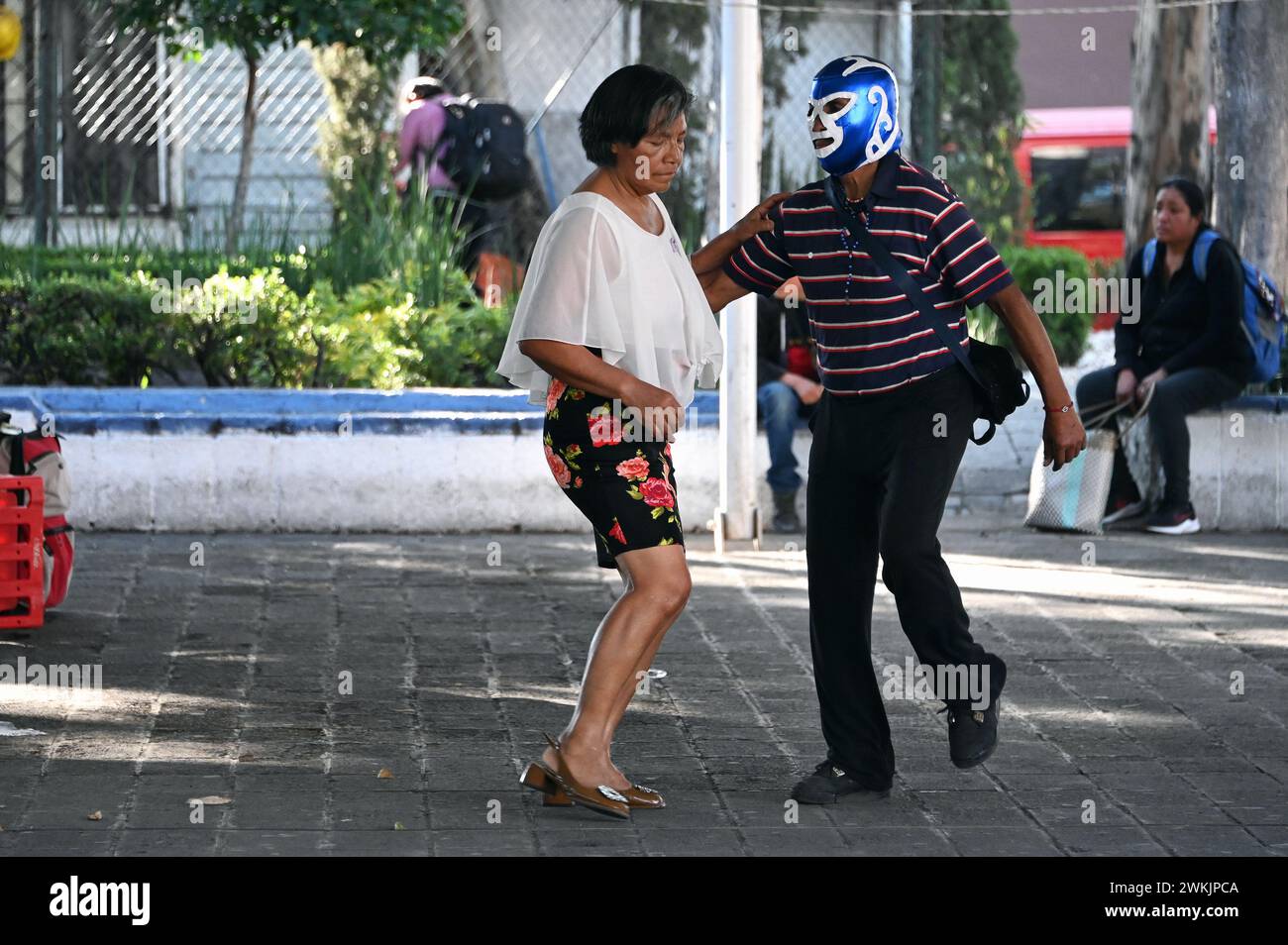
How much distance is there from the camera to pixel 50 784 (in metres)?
5.04

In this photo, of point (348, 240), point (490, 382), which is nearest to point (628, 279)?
point (490, 382)

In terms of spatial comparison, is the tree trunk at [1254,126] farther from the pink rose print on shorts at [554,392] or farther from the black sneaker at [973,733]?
the pink rose print on shorts at [554,392]

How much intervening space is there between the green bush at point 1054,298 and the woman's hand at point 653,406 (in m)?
7.55

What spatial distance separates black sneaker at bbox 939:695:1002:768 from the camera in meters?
4.93

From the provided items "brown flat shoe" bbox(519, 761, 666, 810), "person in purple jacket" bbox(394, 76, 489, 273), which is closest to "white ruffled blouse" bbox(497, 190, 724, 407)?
"brown flat shoe" bbox(519, 761, 666, 810)

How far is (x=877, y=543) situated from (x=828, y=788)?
2.04 ft

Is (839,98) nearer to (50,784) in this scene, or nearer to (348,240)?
(50,784)

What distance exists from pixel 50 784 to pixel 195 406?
4.26 m

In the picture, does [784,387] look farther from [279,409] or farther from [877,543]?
[877,543]

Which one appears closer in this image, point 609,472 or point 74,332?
point 609,472

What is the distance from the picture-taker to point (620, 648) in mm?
4750

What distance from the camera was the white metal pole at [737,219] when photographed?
28.6 ft

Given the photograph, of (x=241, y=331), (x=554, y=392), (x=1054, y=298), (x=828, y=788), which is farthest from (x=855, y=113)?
(x=1054, y=298)

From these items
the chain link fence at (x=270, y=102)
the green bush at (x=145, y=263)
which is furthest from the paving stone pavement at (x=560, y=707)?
the chain link fence at (x=270, y=102)
